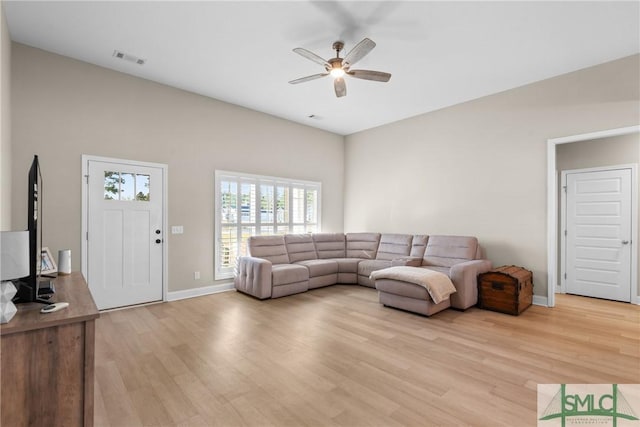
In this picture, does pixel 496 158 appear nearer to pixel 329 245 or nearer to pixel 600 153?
pixel 600 153

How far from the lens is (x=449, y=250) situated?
187 inches

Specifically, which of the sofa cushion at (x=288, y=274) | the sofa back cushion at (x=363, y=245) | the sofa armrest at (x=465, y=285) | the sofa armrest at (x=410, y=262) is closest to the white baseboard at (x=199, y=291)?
the sofa cushion at (x=288, y=274)

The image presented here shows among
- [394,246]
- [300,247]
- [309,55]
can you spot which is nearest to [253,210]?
[300,247]

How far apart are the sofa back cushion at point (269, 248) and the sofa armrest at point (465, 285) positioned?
9.11 ft

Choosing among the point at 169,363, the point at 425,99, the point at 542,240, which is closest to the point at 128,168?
the point at 169,363

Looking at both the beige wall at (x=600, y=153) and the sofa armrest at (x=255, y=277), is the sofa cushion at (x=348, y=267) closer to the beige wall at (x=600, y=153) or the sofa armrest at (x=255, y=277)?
the sofa armrest at (x=255, y=277)

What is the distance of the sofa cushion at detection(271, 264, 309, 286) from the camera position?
4.53 meters

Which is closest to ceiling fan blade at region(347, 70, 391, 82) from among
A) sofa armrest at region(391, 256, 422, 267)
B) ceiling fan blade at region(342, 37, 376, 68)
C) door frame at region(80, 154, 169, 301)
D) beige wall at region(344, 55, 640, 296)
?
ceiling fan blade at region(342, 37, 376, 68)

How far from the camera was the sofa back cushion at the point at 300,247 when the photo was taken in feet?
18.2

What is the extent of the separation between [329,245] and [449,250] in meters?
2.32

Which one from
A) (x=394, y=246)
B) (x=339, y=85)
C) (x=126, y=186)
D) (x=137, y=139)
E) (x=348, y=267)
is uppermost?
(x=339, y=85)

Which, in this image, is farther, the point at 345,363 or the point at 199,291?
the point at 199,291

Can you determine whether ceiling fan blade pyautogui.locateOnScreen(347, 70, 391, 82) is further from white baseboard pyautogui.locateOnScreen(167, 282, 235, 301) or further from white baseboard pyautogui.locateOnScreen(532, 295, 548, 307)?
white baseboard pyautogui.locateOnScreen(167, 282, 235, 301)

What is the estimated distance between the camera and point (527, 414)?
1891 millimetres
